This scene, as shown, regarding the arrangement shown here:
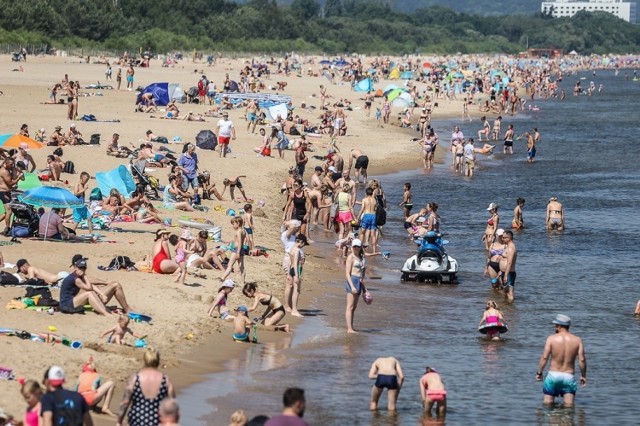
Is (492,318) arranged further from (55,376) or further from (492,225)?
(55,376)

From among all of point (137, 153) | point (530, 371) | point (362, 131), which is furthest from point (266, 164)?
point (530, 371)

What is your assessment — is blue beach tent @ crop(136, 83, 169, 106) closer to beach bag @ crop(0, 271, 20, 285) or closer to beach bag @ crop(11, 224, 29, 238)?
beach bag @ crop(11, 224, 29, 238)

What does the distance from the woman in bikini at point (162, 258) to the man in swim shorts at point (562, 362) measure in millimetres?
7018

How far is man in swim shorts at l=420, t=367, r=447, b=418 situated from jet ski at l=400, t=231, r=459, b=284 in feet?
26.5

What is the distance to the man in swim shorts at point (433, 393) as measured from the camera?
13484 mm

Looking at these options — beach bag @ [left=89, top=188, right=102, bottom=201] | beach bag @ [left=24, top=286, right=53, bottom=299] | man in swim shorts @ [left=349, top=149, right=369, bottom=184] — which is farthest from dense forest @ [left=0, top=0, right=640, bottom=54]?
beach bag @ [left=24, top=286, right=53, bottom=299]

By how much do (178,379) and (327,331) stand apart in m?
3.74

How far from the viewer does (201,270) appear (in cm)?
1967

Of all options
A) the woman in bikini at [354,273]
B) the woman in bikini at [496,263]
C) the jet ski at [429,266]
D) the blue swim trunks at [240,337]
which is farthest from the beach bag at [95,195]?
the blue swim trunks at [240,337]

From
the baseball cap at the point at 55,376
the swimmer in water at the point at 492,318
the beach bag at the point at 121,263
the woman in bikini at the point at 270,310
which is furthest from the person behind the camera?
the beach bag at the point at 121,263

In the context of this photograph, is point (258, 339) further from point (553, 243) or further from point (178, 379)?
point (553, 243)

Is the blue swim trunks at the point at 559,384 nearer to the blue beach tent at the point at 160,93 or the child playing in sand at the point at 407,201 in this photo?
the child playing in sand at the point at 407,201

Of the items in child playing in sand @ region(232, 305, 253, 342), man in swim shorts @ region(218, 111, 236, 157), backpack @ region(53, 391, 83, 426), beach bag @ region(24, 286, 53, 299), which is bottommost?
child playing in sand @ region(232, 305, 253, 342)

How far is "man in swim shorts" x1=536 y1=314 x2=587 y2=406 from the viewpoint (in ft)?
43.7
